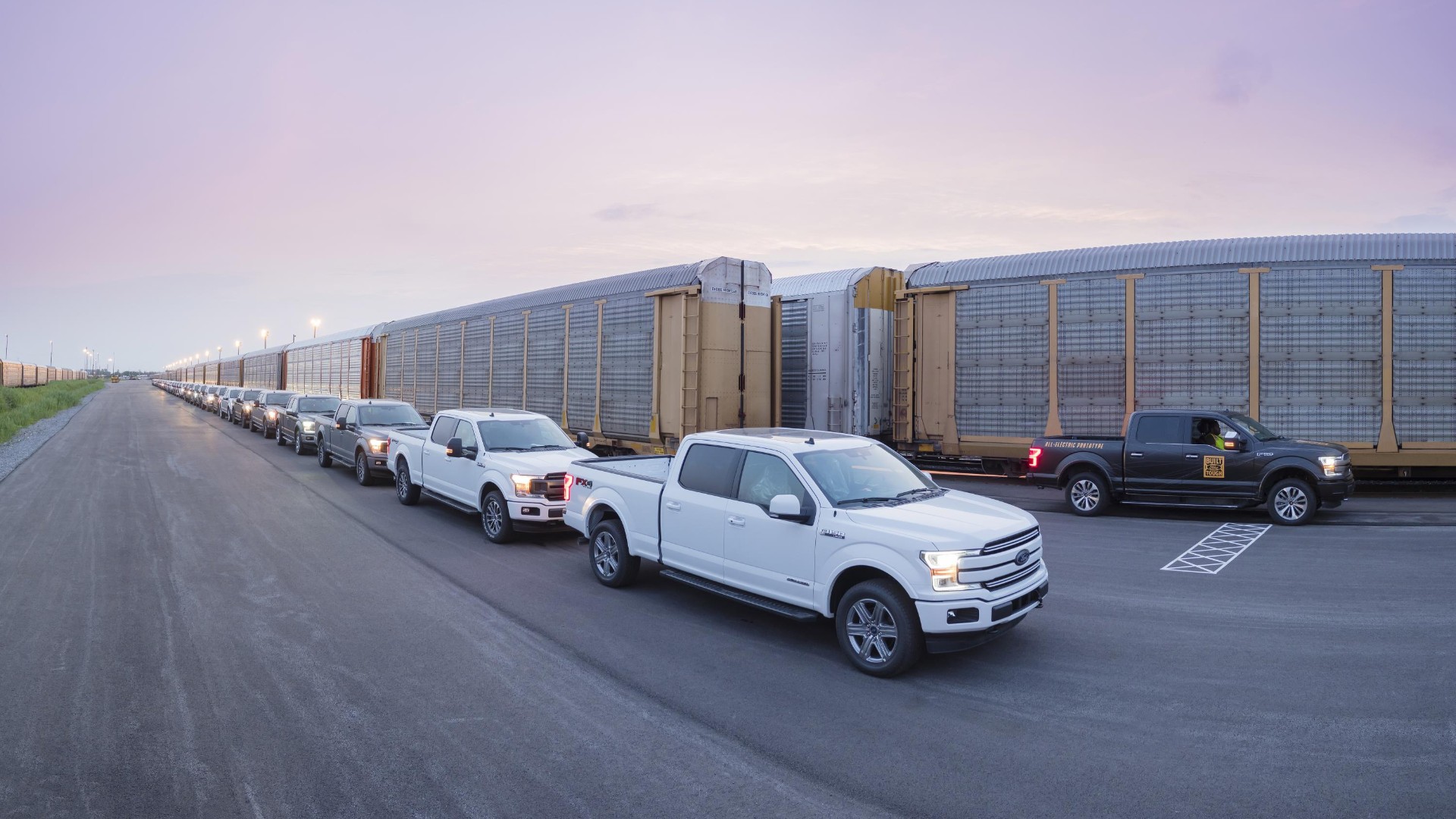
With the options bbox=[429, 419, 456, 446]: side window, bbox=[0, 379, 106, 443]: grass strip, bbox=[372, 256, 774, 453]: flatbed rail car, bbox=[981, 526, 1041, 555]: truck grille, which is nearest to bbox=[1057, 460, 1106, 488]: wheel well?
bbox=[372, 256, 774, 453]: flatbed rail car

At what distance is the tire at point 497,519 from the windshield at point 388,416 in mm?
7190

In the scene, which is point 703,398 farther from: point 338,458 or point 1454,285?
point 1454,285

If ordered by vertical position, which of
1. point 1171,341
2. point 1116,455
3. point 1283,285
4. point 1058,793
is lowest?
point 1058,793

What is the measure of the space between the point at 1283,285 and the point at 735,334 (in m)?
9.39

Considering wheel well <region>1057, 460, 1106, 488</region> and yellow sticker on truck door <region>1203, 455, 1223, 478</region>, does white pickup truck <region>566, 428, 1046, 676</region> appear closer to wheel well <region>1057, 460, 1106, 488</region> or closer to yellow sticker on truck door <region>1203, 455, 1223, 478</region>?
wheel well <region>1057, 460, 1106, 488</region>

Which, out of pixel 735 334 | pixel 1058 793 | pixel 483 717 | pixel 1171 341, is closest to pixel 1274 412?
pixel 1171 341

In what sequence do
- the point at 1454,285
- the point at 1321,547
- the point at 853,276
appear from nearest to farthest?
the point at 1321,547
the point at 1454,285
the point at 853,276

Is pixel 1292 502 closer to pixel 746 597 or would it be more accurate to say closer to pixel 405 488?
pixel 746 597

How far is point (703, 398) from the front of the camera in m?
15.3

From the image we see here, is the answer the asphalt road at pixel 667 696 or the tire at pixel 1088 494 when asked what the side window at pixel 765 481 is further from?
the tire at pixel 1088 494

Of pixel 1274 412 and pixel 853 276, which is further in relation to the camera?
pixel 853 276

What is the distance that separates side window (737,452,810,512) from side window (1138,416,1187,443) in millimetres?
8617

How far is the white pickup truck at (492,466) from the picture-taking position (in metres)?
10.6

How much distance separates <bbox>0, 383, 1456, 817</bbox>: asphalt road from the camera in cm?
419
